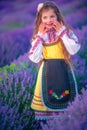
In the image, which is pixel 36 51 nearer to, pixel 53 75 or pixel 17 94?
pixel 53 75

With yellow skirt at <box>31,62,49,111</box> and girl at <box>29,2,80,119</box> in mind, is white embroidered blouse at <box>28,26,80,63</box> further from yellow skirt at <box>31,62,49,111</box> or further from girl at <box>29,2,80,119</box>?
yellow skirt at <box>31,62,49,111</box>

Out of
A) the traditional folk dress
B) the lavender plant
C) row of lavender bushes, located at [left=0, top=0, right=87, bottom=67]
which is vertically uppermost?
row of lavender bushes, located at [left=0, top=0, right=87, bottom=67]

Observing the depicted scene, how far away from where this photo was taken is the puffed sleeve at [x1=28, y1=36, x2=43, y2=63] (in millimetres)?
3162

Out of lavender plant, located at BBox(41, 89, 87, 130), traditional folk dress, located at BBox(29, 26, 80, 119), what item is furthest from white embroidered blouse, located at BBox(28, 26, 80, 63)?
lavender plant, located at BBox(41, 89, 87, 130)

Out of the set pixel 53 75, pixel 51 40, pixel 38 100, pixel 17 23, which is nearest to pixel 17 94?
pixel 38 100

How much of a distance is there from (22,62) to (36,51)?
21cm

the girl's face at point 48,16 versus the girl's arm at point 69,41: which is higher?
the girl's face at point 48,16

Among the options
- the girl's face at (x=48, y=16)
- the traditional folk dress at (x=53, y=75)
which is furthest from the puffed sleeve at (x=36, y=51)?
the girl's face at (x=48, y=16)

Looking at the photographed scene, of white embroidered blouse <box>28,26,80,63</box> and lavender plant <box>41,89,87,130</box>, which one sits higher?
white embroidered blouse <box>28,26,80,63</box>

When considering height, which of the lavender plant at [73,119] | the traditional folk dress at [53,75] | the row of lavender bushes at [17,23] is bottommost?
the lavender plant at [73,119]

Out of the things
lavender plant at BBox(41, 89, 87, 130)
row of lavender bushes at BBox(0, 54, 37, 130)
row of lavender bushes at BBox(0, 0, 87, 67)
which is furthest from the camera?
row of lavender bushes at BBox(0, 0, 87, 67)

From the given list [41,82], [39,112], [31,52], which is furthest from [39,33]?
[39,112]

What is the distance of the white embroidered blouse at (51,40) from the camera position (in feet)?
10.4

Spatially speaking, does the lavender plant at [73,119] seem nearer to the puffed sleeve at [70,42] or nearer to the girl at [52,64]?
the girl at [52,64]
